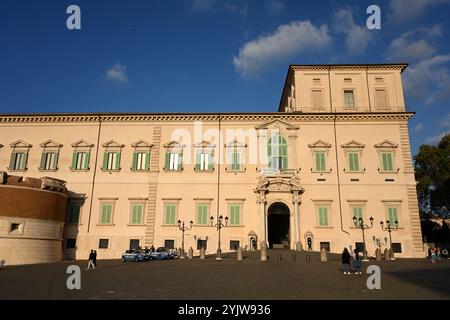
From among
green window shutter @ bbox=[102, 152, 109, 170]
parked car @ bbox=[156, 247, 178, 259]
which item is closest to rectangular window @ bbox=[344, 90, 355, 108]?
parked car @ bbox=[156, 247, 178, 259]

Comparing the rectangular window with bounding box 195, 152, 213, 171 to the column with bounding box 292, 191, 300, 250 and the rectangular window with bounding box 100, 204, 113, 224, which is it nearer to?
the column with bounding box 292, 191, 300, 250

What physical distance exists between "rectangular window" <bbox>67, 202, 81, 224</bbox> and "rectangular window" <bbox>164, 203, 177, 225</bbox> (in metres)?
8.75

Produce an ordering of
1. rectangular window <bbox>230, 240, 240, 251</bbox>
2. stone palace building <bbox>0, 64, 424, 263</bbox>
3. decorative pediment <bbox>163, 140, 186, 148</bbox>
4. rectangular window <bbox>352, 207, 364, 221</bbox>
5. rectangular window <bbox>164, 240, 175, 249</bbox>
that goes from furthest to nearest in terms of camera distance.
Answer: decorative pediment <bbox>163, 140, 186, 148</bbox>
rectangular window <bbox>164, 240, 175, 249</bbox>
stone palace building <bbox>0, 64, 424, 263</bbox>
rectangular window <bbox>352, 207, 364, 221</bbox>
rectangular window <bbox>230, 240, 240, 251</bbox>

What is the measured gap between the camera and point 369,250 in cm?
3306

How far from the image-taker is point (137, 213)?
3509 cm

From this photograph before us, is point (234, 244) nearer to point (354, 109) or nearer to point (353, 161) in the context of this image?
point (353, 161)

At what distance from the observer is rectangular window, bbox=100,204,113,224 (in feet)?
115

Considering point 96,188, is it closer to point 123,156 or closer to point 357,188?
point 123,156

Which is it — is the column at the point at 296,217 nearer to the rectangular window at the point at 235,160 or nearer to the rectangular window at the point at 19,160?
the rectangular window at the point at 235,160

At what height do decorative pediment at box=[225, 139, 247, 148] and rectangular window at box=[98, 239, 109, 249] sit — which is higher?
decorative pediment at box=[225, 139, 247, 148]

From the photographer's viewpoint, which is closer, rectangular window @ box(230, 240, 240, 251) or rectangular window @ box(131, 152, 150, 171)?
rectangular window @ box(230, 240, 240, 251)

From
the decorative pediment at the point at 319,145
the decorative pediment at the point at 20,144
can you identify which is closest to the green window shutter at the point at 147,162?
the decorative pediment at the point at 20,144
